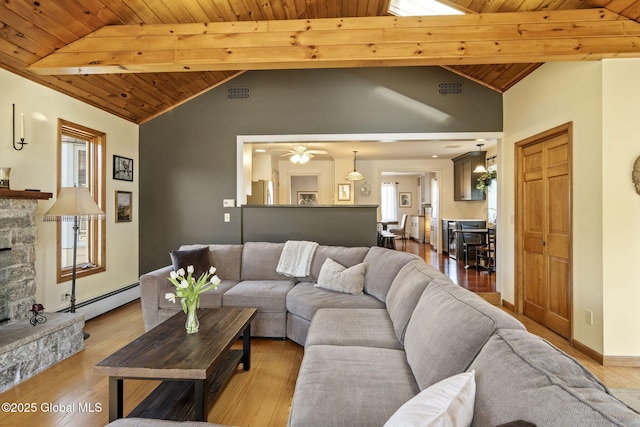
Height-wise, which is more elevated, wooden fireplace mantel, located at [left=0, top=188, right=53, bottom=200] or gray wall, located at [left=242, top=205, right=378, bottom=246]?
wooden fireplace mantel, located at [left=0, top=188, right=53, bottom=200]

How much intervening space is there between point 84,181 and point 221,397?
3.26m

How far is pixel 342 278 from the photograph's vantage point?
128 inches

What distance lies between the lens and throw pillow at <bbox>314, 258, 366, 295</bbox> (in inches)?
125

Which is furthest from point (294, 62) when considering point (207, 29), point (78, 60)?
point (78, 60)

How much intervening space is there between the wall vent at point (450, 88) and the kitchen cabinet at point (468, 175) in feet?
10.8

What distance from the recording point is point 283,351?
2998mm

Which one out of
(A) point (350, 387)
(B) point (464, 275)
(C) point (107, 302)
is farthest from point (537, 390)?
(B) point (464, 275)

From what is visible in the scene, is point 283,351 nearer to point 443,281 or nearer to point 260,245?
point 260,245

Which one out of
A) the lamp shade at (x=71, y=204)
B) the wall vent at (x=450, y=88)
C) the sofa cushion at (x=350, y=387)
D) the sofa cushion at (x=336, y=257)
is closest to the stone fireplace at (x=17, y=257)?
the lamp shade at (x=71, y=204)

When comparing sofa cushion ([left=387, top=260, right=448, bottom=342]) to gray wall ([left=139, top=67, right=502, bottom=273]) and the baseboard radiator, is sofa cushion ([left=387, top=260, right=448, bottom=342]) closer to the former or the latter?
gray wall ([left=139, top=67, right=502, bottom=273])

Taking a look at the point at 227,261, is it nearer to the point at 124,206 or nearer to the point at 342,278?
the point at 342,278

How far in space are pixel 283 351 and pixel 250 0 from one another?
3.25 m

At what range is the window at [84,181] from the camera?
370 cm

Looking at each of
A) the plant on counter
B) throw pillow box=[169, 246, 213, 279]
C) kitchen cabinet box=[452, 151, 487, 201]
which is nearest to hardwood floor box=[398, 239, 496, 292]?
kitchen cabinet box=[452, 151, 487, 201]
